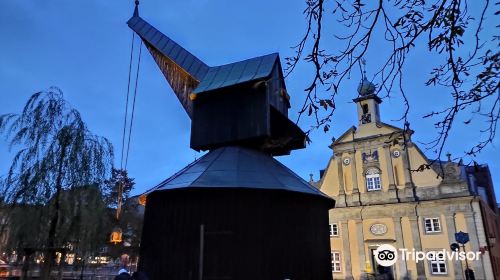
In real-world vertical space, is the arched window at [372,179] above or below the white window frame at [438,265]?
above

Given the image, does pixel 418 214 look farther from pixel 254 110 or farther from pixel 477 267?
pixel 254 110

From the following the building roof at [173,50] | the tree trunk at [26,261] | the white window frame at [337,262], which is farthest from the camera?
the white window frame at [337,262]

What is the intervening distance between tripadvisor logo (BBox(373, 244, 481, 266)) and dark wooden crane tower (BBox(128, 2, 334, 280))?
1451 centimetres

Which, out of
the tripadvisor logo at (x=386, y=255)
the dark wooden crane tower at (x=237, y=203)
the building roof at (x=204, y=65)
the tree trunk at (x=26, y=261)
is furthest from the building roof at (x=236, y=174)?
the tripadvisor logo at (x=386, y=255)

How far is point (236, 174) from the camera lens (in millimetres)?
13625

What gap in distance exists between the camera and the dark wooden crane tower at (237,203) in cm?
1221

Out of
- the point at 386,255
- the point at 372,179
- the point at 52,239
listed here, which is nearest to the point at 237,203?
the point at 52,239

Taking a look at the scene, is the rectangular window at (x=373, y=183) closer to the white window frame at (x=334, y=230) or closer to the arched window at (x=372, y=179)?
the arched window at (x=372, y=179)

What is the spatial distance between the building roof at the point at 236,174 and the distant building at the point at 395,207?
12580 millimetres

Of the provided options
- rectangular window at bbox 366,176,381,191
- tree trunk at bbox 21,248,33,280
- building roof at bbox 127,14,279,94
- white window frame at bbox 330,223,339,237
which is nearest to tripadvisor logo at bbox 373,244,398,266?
white window frame at bbox 330,223,339,237

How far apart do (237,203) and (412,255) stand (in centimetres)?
1888

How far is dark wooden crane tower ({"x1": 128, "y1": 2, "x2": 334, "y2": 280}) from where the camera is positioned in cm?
1221

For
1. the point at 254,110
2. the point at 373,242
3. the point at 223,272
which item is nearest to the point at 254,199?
the point at 223,272

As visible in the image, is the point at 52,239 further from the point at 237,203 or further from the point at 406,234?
the point at 406,234
